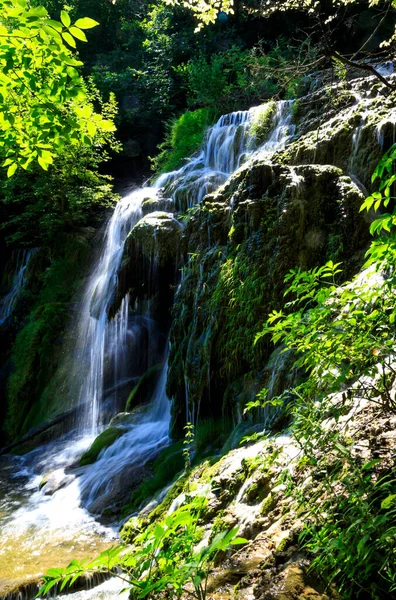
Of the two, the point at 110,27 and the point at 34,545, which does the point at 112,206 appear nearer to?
the point at 34,545

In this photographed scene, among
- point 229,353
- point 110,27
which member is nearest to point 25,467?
point 229,353

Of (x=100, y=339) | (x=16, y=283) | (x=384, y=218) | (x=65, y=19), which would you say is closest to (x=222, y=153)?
(x=100, y=339)

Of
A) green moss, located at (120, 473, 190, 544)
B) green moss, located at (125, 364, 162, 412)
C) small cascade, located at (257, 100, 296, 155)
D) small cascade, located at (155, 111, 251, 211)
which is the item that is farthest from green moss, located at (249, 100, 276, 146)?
green moss, located at (120, 473, 190, 544)

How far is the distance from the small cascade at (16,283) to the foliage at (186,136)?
20.1ft

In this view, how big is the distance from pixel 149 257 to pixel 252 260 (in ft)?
13.4

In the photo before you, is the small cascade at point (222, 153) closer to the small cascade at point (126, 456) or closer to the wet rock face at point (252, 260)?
the wet rock face at point (252, 260)

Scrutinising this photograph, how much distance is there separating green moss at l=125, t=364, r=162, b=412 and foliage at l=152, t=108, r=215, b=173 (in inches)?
320

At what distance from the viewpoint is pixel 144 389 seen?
1055cm

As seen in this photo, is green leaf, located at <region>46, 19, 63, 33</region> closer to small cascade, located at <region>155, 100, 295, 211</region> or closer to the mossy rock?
the mossy rock

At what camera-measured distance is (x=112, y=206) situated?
17.0 m

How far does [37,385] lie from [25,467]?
384cm

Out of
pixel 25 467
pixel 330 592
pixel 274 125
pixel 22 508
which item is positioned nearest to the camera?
pixel 330 592

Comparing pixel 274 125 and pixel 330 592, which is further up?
pixel 274 125

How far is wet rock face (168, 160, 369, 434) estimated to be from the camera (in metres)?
6.18
